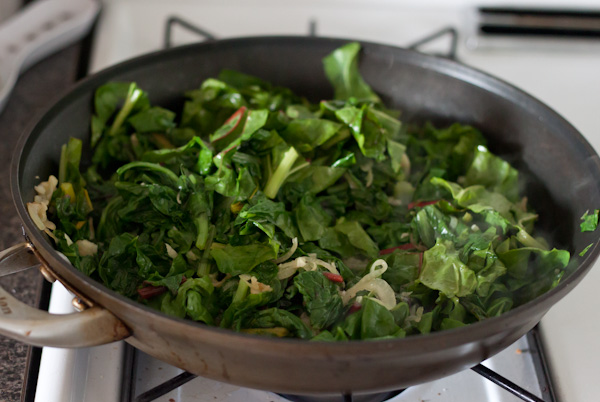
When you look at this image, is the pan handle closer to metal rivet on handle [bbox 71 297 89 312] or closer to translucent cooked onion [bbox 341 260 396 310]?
metal rivet on handle [bbox 71 297 89 312]

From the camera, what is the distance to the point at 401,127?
45.5 inches

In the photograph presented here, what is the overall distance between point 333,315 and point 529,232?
0.41 metres

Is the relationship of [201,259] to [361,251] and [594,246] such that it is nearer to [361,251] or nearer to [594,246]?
[361,251]

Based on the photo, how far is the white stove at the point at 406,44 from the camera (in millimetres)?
828

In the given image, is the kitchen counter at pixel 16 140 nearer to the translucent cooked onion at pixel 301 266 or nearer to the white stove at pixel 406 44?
the white stove at pixel 406 44

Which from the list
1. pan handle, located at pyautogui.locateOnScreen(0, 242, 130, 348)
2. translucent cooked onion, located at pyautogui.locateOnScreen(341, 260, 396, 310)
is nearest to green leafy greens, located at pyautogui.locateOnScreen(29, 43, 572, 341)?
translucent cooked onion, located at pyautogui.locateOnScreen(341, 260, 396, 310)

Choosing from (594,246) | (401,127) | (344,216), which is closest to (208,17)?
(401,127)

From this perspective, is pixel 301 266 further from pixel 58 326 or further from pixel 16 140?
pixel 16 140

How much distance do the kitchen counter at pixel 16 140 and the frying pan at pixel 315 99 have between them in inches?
6.5

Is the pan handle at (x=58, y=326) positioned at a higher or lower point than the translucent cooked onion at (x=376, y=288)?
lower

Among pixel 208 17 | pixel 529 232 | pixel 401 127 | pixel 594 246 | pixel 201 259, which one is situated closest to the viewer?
pixel 594 246

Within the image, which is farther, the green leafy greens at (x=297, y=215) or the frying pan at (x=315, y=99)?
the green leafy greens at (x=297, y=215)

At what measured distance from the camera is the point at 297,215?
3.06 feet

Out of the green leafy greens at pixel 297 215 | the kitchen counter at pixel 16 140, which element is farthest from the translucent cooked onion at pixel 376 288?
the kitchen counter at pixel 16 140
